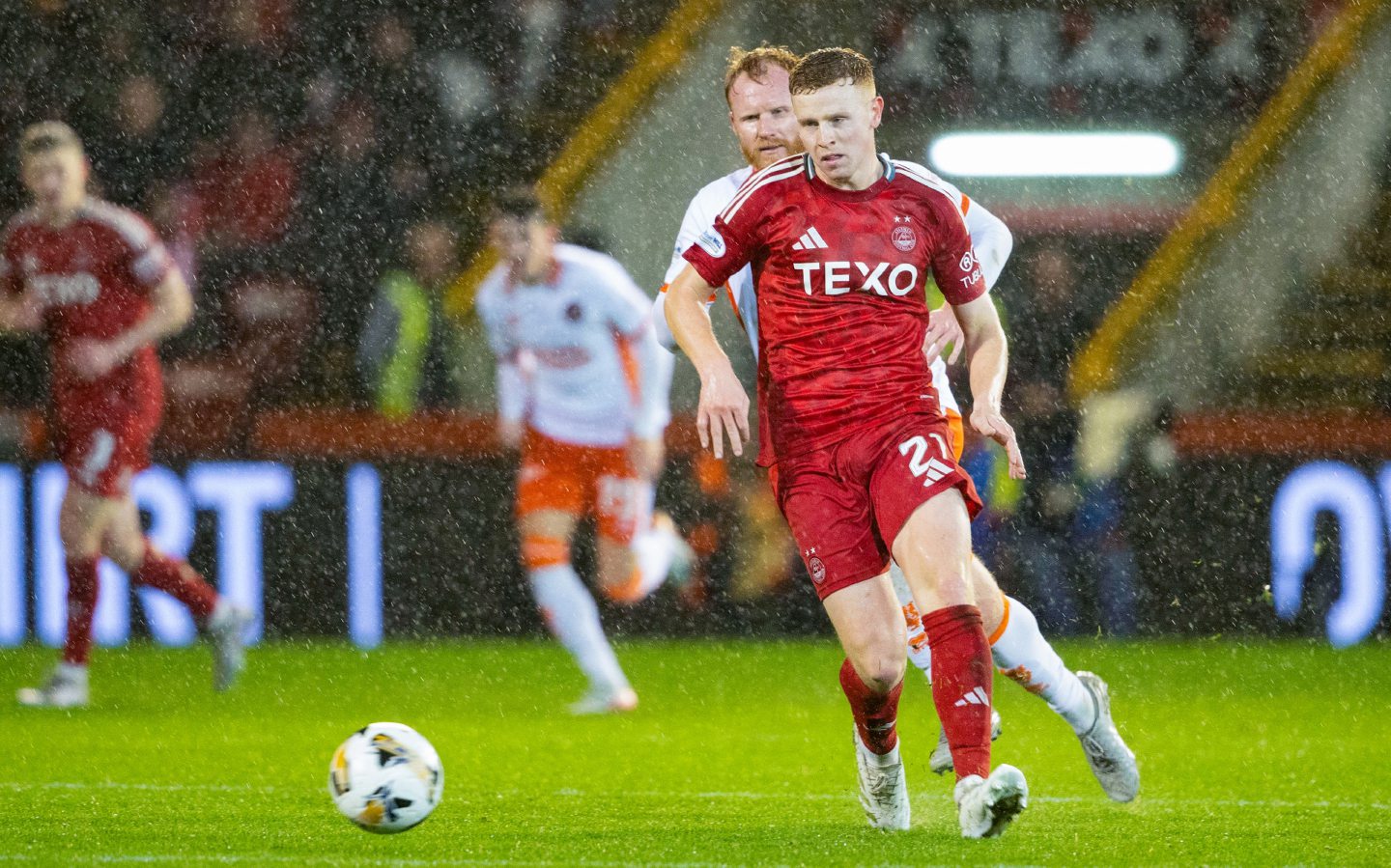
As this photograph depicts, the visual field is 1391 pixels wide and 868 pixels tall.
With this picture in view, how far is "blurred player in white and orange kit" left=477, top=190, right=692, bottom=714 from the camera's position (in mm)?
8016

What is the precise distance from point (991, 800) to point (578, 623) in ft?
12.6

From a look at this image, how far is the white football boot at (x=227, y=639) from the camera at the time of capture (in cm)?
789

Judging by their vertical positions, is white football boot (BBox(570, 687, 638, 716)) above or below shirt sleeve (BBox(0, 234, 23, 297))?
below

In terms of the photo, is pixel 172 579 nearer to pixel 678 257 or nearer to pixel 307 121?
pixel 678 257

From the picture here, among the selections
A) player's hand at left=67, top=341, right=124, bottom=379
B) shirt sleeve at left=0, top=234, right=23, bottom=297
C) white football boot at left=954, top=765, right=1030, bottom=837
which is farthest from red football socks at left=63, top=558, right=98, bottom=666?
white football boot at left=954, top=765, right=1030, bottom=837

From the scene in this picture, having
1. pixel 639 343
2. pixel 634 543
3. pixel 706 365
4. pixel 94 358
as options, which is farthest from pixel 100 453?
pixel 706 365

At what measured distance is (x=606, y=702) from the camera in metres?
7.45

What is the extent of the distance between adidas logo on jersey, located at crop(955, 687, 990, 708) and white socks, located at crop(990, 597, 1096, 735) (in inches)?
21.9

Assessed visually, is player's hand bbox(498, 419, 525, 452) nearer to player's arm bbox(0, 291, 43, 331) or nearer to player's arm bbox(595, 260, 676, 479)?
player's arm bbox(595, 260, 676, 479)

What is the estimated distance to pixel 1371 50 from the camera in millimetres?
13438

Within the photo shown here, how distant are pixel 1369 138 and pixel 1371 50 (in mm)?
626

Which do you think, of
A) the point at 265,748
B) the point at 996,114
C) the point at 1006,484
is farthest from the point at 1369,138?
the point at 265,748

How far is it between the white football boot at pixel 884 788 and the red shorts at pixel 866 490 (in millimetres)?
434

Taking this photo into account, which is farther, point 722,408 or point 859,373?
point 859,373
